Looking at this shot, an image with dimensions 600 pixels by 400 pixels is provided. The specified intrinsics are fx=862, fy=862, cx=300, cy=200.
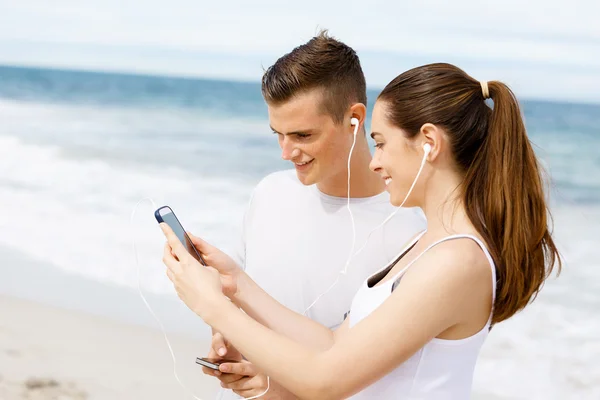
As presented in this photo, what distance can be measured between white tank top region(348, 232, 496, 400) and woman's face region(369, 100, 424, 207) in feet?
0.65

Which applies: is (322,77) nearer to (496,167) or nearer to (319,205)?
(319,205)

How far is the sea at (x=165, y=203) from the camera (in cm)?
626

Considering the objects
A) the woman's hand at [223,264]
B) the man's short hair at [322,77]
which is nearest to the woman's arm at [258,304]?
the woman's hand at [223,264]

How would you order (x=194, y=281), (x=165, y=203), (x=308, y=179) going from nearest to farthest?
1. (x=194, y=281)
2. (x=308, y=179)
3. (x=165, y=203)

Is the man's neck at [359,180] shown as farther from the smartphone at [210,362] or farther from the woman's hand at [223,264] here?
the smartphone at [210,362]

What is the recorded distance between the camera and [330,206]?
296 centimetres

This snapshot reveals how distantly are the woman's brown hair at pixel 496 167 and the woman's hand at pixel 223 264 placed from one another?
718 mm

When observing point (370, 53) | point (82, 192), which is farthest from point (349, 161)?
point (370, 53)

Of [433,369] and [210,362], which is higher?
[433,369]

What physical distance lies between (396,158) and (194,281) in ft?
2.03

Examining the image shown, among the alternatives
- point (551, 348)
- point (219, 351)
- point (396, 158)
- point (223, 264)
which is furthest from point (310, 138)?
point (551, 348)

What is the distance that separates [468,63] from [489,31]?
1.06m

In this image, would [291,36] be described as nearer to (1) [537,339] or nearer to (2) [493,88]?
(1) [537,339]

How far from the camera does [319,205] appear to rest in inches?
117
